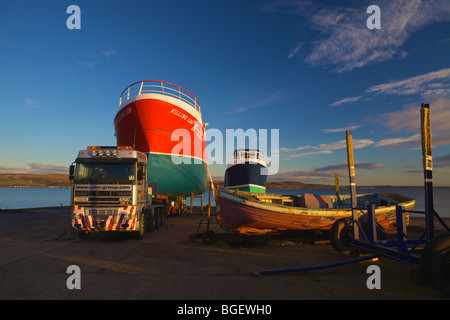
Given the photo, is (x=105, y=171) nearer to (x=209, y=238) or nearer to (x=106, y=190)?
(x=106, y=190)

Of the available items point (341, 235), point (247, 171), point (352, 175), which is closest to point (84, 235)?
point (341, 235)

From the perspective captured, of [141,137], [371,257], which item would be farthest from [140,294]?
[141,137]

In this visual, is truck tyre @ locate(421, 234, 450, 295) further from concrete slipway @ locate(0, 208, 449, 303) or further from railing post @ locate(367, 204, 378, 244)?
railing post @ locate(367, 204, 378, 244)

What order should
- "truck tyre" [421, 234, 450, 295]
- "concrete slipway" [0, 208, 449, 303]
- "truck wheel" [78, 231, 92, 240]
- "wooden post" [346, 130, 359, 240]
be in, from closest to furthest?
"truck tyre" [421, 234, 450, 295], "concrete slipway" [0, 208, 449, 303], "wooden post" [346, 130, 359, 240], "truck wheel" [78, 231, 92, 240]

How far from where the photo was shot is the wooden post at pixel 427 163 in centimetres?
553

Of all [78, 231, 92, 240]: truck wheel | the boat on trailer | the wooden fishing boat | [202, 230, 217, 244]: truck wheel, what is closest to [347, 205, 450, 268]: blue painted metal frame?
the wooden fishing boat

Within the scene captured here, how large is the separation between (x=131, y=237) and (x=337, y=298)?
939 cm

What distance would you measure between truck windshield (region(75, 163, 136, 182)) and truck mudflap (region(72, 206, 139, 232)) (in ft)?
3.84

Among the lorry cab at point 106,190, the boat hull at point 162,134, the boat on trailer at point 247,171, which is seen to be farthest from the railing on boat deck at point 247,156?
the lorry cab at point 106,190

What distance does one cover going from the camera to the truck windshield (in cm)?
1020

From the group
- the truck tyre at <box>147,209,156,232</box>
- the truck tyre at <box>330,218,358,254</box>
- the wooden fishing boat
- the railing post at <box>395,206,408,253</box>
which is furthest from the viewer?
the truck tyre at <box>147,209,156,232</box>

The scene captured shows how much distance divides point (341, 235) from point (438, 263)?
3962 mm

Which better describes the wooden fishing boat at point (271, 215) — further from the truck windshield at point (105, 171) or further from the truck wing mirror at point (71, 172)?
the truck wing mirror at point (71, 172)
